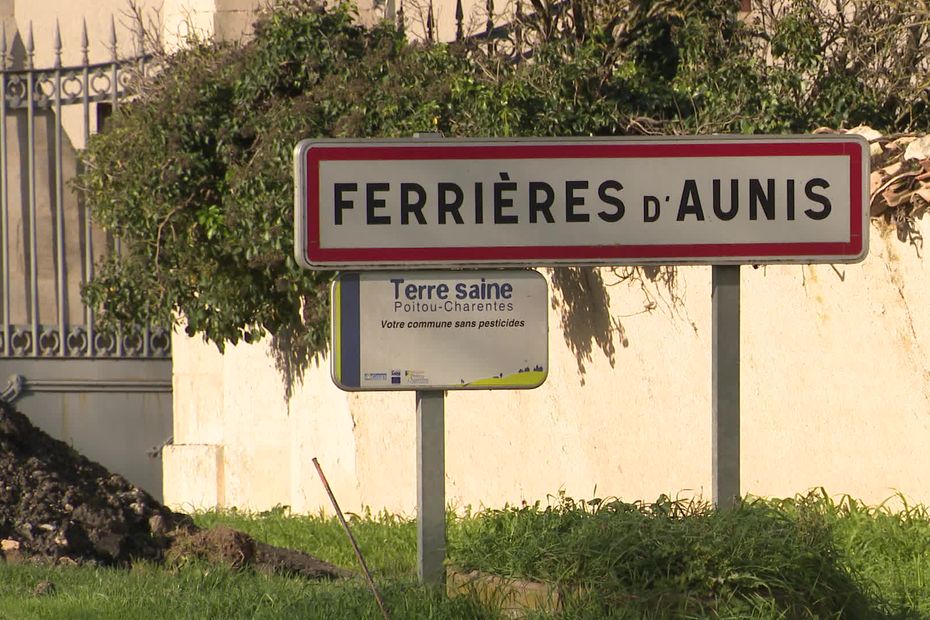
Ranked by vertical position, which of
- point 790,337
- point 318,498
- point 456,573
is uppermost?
point 790,337

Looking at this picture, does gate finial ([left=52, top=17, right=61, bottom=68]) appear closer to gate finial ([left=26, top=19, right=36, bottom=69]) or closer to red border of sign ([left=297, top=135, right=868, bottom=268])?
gate finial ([left=26, top=19, right=36, bottom=69])

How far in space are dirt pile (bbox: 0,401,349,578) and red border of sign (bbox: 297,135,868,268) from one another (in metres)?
2.50

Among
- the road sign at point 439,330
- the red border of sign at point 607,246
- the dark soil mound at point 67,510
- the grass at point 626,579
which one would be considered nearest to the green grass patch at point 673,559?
the grass at point 626,579

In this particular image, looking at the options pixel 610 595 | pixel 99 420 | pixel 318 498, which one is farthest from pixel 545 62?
pixel 99 420

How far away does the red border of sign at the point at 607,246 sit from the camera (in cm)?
409

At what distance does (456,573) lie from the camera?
4168 millimetres

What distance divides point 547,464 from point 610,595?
427 cm

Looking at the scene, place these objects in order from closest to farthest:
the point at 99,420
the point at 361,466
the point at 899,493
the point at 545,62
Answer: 1. the point at 899,493
2. the point at 545,62
3. the point at 361,466
4. the point at 99,420

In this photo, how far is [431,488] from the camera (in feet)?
13.6

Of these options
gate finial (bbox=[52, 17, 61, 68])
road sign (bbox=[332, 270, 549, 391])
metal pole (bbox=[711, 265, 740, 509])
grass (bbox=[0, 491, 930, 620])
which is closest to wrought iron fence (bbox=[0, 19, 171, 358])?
gate finial (bbox=[52, 17, 61, 68])

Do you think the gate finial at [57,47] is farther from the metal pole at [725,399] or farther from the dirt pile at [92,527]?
the metal pole at [725,399]

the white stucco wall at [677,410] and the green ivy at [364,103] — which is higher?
the green ivy at [364,103]

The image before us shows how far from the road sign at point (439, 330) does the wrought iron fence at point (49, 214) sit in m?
7.17

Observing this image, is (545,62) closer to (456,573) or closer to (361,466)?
(361,466)
